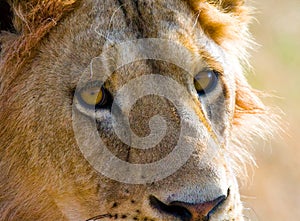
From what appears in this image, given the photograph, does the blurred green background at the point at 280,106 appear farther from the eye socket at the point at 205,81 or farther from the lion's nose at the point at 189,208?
the lion's nose at the point at 189,208

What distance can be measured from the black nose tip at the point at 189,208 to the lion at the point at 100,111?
0.03 metres

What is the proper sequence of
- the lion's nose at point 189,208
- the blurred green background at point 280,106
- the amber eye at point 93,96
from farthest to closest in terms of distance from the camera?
the blurred green background at point 280,106
the amber eye at point 93,96
the lion's nose at point 189,208

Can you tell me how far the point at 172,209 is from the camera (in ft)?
11.8

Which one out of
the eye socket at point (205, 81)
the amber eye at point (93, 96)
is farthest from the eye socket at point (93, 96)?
the eye socket at point (205, 81)

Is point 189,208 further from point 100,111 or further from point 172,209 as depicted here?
point 100,111

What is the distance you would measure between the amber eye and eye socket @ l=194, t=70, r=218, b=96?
0.44m

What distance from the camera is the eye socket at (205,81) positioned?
13.5 ft

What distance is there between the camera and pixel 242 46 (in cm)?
479

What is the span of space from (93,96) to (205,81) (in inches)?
21.4

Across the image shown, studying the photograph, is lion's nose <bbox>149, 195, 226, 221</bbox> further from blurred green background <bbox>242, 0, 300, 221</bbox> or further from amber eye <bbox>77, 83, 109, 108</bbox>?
blurred green background <bbox>242, 0, 300, 221</bbox>

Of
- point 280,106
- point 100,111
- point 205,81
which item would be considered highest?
Answer: point 100,111

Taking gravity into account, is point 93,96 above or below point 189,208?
above

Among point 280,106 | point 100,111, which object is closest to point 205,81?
point 100,111

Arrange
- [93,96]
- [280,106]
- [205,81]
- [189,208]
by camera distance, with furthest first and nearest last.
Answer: [280,106] → [205,81] → [93,96] → [189,208]
